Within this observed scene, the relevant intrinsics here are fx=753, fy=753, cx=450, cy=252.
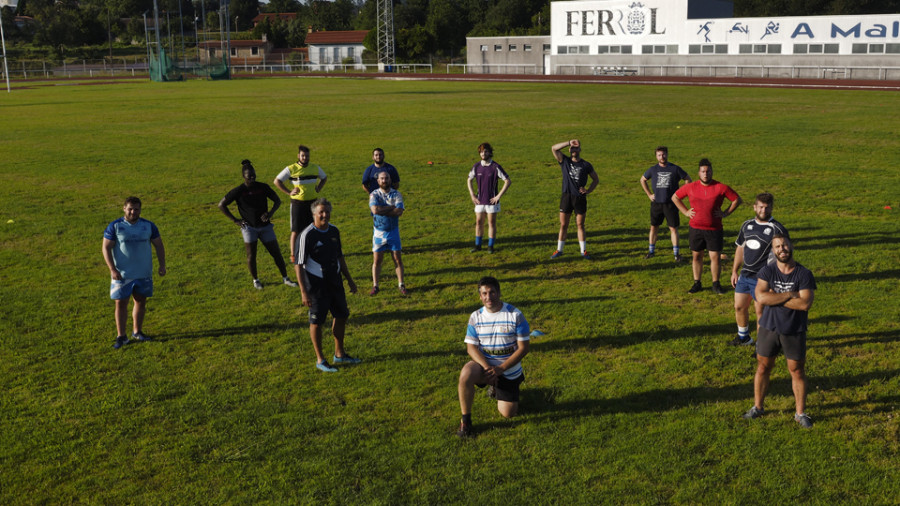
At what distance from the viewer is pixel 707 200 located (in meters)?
10.7

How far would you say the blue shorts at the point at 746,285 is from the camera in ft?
30.0

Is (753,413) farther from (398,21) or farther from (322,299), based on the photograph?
(398,21)

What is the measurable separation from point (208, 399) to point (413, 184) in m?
13.0

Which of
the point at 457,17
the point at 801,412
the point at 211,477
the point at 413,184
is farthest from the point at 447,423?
the point at 457,17

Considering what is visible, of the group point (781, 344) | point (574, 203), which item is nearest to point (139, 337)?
A: point (574, 203)

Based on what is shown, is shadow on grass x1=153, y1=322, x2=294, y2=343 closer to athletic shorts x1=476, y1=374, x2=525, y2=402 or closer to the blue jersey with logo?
the blue jersey with logo

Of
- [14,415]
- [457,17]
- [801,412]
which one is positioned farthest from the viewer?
[457,17]

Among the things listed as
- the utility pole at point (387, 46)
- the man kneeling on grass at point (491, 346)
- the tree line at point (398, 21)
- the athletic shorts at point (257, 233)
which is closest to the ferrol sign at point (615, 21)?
the utility pole at point (387, 46)

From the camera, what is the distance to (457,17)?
10506 centimetres

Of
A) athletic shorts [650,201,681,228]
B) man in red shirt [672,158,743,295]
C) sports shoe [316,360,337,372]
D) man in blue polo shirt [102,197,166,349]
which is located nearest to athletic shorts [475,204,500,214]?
athletic shorts [650,201,681,228]

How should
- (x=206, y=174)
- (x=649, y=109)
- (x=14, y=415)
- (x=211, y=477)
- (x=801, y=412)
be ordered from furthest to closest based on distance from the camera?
(x=649, y=109)
(x=206, y=174)
(x=14, y=415)
(x=801, y=412)
(x=211, y=477)

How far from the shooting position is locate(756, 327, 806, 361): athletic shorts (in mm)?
6914

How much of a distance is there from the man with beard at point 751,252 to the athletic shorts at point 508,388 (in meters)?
3.18

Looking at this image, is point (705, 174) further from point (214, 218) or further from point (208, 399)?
point (214, 218)
